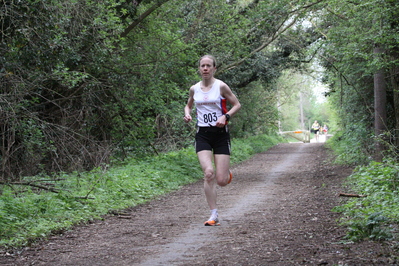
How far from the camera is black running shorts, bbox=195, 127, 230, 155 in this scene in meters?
6.79

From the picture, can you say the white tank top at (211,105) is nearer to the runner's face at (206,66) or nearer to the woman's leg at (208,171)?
the runner's face at (206,66)

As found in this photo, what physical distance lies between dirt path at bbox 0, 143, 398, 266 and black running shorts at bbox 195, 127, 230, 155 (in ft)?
3.63

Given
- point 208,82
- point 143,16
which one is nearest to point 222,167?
point 208,82

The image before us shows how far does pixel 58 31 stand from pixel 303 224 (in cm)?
751

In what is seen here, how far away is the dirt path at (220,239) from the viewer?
475 cm

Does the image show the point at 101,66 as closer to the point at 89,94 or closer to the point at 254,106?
the point at 89,94

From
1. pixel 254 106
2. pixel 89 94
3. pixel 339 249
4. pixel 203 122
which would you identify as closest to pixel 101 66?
pixel 89 94

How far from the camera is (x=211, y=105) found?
6.74 meters

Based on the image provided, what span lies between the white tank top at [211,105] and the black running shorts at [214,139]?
0.10m

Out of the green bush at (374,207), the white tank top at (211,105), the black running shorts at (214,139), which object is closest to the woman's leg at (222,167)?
the black running shorts at (214,139)

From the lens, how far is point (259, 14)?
16109 millimetres

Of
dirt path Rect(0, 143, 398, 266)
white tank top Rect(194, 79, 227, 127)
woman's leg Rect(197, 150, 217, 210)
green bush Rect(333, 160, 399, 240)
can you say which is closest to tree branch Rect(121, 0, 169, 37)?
dirt path Rect(0, 143, 398, 266)

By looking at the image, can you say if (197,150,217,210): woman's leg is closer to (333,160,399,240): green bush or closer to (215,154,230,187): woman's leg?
(215,154,230,187): woman's leg

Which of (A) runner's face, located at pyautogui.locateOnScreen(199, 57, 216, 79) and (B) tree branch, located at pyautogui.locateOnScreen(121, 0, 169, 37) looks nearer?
(A) runner's face, located at pyautogui.locateOnScreen(199, 57, 216, 79)
